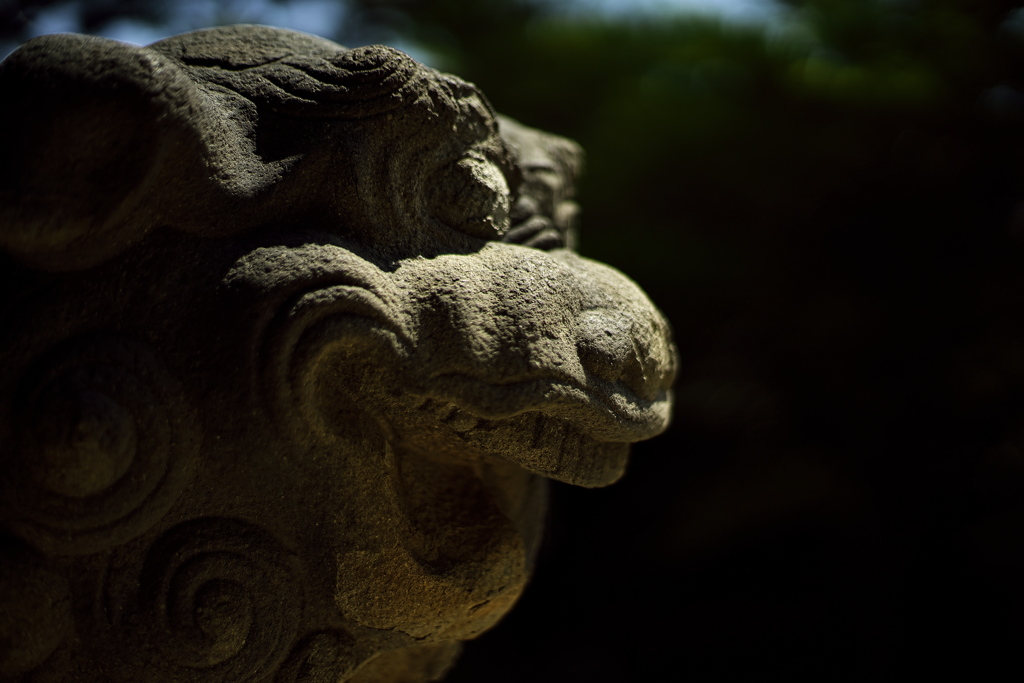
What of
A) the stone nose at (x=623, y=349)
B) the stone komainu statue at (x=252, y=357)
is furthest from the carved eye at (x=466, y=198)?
the stone nose at (x=623, y=349)

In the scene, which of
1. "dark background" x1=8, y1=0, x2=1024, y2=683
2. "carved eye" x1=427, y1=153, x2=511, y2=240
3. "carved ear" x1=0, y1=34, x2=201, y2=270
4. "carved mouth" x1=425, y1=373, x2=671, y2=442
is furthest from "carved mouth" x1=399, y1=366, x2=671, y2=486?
"dark background" x1=8, y1=0, x2=1024, y2=683

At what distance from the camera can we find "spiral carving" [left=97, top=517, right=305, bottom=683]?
667mm

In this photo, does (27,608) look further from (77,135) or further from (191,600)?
(77,135)

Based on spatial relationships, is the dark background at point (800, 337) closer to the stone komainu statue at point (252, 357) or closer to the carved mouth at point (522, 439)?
the stone komainu statue at point (252, 357)

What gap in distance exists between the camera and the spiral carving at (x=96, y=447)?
611mm

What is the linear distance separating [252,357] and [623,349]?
35 centimetres

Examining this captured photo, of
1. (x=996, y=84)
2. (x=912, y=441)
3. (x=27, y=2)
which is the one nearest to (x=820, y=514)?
(x=912, y=441)

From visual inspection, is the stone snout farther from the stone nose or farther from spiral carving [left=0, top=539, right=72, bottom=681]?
spiral carving [left=0, top=539, right=72, bottom=681]

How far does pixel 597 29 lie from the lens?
274 cm

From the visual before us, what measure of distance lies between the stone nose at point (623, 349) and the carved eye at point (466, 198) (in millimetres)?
147

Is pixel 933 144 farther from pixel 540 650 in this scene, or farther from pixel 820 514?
pixel 540 650

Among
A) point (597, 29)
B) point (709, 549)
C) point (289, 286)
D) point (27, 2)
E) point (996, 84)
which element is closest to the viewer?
point (289, 286)

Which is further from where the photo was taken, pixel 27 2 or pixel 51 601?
pixel 27 2

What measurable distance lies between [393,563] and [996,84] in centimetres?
222
